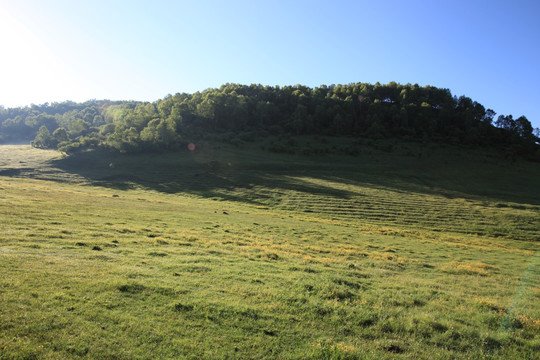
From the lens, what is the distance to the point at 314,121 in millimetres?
154500

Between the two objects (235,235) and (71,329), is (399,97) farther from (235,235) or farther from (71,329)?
(71,329)

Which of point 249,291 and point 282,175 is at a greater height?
point 282,175

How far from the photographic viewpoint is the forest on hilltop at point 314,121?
119m

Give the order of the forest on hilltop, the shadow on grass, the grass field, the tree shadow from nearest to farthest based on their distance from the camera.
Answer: the grass field, the tree shadow, the shadow on grass, the forest on hilltop

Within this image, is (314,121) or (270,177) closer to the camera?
(270,177)

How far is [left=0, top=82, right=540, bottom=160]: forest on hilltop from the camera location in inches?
4695

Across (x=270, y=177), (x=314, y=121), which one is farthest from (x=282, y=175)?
A: (x=314, y=121)

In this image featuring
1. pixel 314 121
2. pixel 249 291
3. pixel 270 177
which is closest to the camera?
pixel 249 291

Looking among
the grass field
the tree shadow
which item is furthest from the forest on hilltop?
the grass field

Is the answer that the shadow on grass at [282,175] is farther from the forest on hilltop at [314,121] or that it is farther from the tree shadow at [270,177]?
the forest on hilltop at [314,121]

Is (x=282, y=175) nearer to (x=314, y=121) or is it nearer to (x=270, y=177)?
(x=270, y=177)

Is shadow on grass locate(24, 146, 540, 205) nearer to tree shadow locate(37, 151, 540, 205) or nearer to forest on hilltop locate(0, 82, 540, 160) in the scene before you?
tree shadow locate(37, 151, 540, 205)

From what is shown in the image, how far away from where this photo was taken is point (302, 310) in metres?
10.4

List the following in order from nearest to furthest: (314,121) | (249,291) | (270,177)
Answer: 1. (249,291)
2. (270,177)
3. (314,121)
